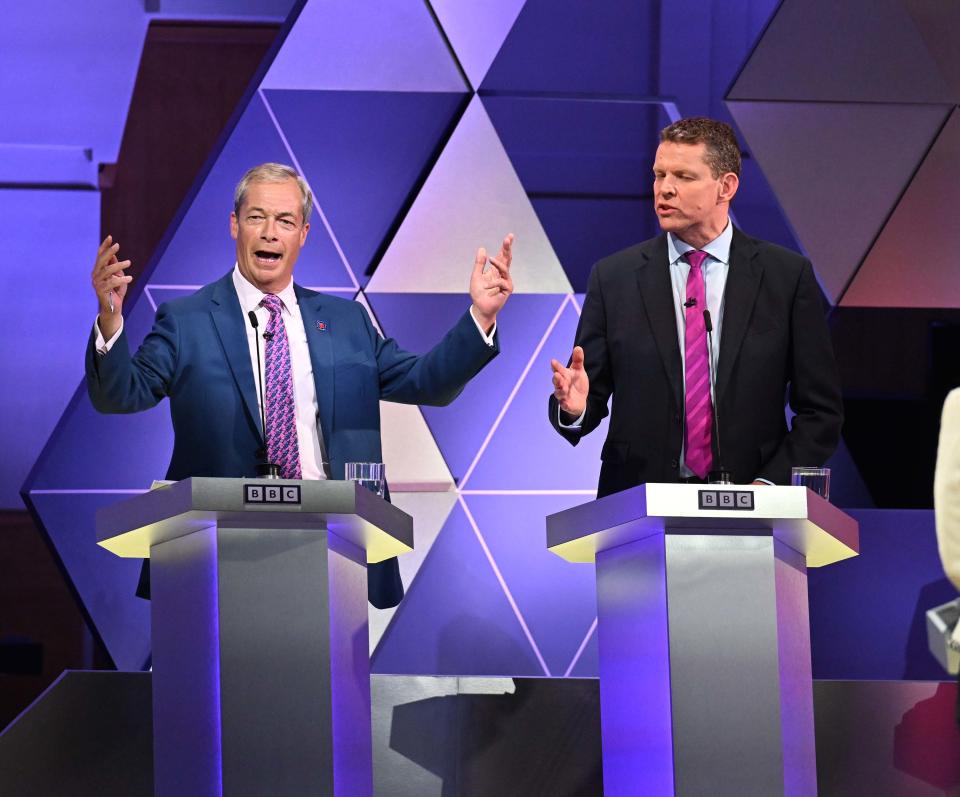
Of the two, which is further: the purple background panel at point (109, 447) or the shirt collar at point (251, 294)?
the purple background panel at point (109, 447)

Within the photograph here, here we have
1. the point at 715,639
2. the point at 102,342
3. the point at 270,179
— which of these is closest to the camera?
the point at 715,639

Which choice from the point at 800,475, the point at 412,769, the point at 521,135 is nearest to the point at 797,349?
the point at 800,475

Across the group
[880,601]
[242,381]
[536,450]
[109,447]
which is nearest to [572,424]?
[242,381]

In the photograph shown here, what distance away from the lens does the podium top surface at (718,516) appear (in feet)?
9.34

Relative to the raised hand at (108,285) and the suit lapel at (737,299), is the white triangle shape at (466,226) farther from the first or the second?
the raised hand at (108,285)

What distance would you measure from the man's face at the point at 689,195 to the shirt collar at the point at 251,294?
3.22 feet

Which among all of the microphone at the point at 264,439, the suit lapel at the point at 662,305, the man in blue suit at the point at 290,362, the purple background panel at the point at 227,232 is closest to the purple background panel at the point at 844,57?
the purple background panel at the point at 227,232

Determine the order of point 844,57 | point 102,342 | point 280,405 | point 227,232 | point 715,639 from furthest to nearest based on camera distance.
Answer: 1. point 844,57
2. point 227,232
3. point 280,405
4. point 102,342
5. point 715,639

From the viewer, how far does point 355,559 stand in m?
3.11

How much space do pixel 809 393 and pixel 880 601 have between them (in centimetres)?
168

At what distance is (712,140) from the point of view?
3.77 m

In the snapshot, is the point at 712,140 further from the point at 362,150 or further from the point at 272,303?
the point at 362,150

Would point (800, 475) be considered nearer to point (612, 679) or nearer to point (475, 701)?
point (612, 679)

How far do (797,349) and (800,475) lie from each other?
65cm
